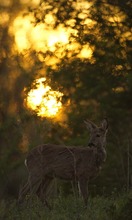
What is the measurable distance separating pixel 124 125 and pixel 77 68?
2688 mm

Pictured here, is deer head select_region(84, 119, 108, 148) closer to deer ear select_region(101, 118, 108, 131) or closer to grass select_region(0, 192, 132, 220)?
deer ear select_region(101, 118, 108, 131)

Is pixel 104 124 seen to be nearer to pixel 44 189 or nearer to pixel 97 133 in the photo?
pixel 97 133

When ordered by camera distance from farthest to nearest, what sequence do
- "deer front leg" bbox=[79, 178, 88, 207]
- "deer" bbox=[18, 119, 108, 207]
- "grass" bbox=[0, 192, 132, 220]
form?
"deer" bbox=[18, 119, 108, 207] < "deer front leg" bbox=[79, 178, 88, 207] < "grass" bbox=[0, 192, 132, 220]

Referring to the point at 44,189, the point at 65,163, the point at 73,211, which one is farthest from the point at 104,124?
the point at 73,211

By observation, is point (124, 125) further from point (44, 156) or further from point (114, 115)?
point (44, 156)

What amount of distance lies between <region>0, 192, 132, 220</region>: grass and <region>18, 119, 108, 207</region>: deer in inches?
63.7

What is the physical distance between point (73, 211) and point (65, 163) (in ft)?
12.5

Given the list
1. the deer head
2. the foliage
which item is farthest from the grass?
the foliage

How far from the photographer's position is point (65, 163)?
16.2 meters

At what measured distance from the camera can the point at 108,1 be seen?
894 inches

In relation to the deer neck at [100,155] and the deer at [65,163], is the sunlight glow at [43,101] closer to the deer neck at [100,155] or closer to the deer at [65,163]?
the deer at [65,163]

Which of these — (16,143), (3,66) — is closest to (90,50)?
(3,66)

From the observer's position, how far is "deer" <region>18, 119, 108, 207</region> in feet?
51.7

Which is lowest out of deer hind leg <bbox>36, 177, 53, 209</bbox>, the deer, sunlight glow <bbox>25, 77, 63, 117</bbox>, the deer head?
deer hind leg <bbox>36, 177, 53, 209</bbox>
